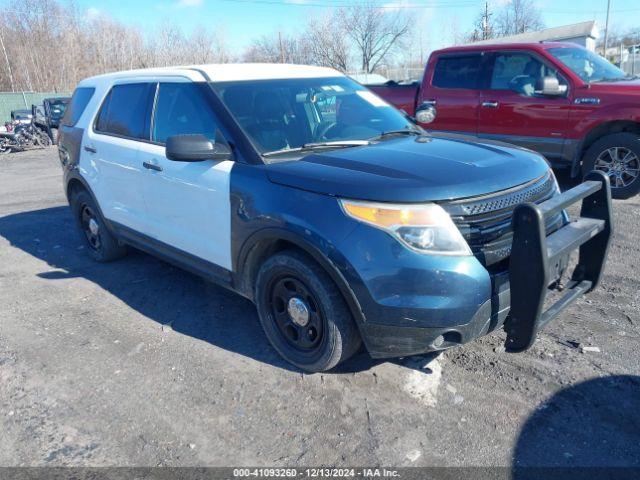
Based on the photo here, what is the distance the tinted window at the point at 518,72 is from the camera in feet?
23.0

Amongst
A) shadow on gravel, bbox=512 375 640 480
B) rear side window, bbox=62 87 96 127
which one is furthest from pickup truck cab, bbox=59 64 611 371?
rear side window, bbox=62 87 96 127

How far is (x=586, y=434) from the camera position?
261 cm

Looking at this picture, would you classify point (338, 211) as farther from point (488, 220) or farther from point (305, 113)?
point (305, 113)

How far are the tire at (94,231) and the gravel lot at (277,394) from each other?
0.91 m

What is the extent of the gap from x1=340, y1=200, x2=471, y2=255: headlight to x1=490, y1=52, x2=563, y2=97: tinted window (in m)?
5.21

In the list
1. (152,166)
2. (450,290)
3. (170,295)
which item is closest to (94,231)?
(170,295)

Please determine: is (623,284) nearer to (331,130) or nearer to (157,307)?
(331,130)

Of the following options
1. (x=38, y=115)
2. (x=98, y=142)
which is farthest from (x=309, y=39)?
(x=98, y=142)

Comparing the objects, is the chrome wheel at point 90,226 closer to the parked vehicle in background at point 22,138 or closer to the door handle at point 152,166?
the door handle at point 152,166

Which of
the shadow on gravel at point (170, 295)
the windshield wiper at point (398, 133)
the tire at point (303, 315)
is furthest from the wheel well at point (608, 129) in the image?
the tire at point (303, 315)

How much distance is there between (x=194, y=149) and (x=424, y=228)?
152 centimetres

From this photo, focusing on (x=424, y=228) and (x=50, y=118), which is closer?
(x=424, y=228)

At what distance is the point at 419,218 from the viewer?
2.59 m

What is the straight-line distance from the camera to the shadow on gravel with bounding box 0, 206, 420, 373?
367 cm
